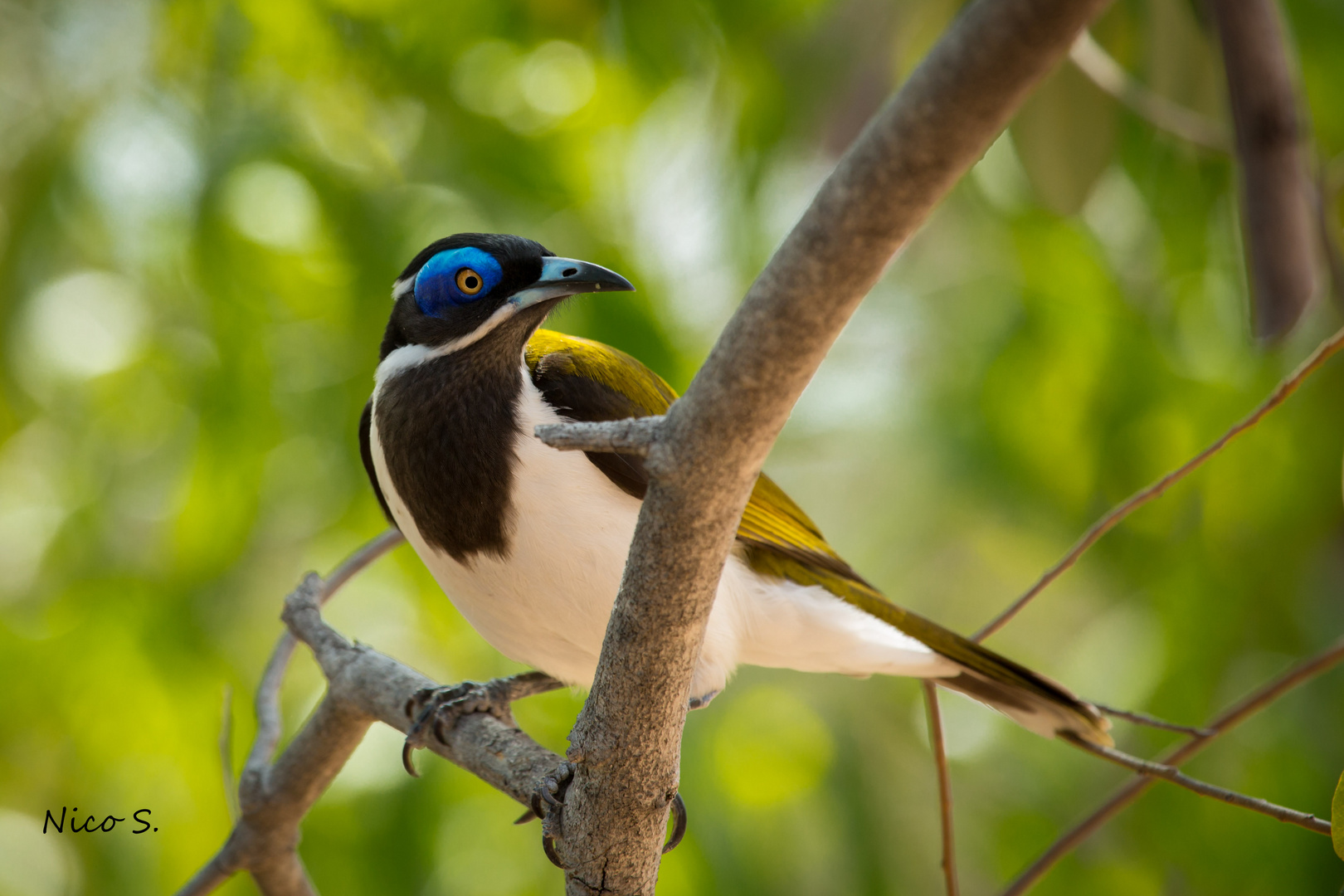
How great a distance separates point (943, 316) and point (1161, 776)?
3.22 meters

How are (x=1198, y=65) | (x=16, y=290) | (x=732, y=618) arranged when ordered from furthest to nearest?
(x=16, y=290) < (x=1198, y=65) < (x=732, y=618)

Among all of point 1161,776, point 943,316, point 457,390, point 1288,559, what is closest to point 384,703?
point 457,390

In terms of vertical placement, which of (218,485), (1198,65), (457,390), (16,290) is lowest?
(457,390)

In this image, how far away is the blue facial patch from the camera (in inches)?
78.8

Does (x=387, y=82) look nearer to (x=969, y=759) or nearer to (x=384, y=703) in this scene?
(x=384, y=703)

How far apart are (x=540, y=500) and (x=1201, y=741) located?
1.15 metres

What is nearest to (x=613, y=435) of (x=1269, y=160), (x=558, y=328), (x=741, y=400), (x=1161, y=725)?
(x=741, y=400)

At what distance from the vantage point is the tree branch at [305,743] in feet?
6.86

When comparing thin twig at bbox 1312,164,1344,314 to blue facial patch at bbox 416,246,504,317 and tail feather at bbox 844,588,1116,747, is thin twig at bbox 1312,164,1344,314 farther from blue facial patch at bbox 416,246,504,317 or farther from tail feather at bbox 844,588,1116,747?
blue facial patch at bbox 416,246,504,317

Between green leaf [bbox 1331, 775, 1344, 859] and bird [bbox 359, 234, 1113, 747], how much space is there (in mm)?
926

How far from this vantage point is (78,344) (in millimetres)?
3648

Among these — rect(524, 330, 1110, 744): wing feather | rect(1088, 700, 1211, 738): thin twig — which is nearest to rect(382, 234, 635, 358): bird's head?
rect(524, 330, 1110, 744): wing feather

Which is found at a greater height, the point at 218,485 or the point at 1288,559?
the point at 1288,559

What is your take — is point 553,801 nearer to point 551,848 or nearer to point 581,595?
point 551,848
